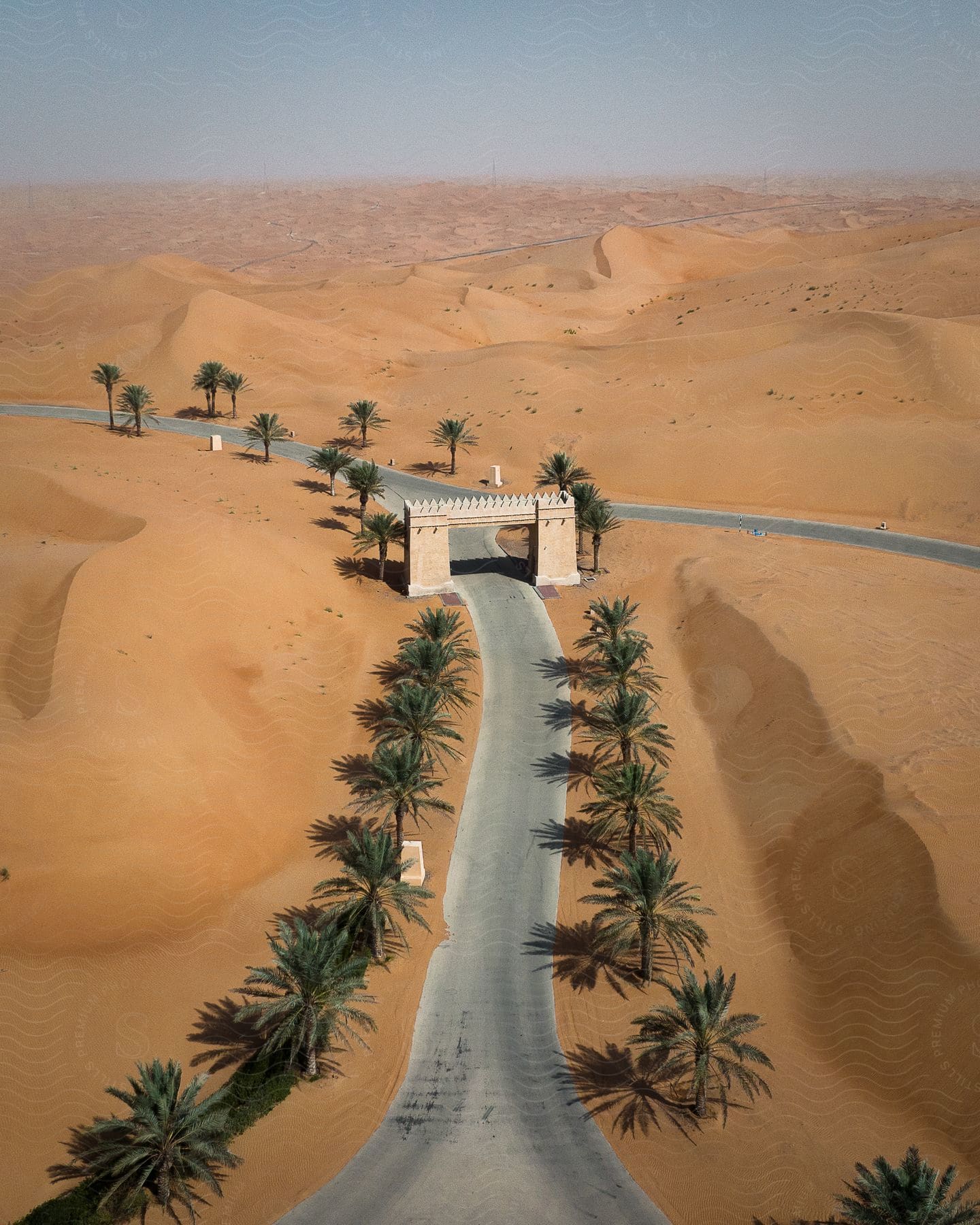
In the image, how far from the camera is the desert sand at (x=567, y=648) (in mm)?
19547

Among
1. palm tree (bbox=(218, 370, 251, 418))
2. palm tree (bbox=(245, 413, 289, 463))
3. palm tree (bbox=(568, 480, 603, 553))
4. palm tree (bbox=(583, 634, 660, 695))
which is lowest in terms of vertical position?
palm tree (bbox=(583, 634, 660, 695))

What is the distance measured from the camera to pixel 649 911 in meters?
21.9

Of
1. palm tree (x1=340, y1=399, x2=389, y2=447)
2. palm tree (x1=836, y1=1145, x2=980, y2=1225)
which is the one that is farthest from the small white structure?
palm tree (x1=340, y1=399, x2=389, y2=447)

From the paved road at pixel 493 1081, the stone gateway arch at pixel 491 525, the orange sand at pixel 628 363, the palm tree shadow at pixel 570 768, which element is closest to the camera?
the paved road at pixel 493 1081

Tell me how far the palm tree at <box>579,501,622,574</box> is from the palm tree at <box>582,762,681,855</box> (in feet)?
54.4

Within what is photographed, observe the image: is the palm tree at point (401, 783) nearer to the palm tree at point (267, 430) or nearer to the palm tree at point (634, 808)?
the palm tree at point (634, 808)

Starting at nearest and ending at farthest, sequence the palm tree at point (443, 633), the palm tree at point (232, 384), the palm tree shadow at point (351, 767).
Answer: the palm tree shadow at point (351, 767) < the palm tree at point (443, 633) < the palm tree at point (232, 384)

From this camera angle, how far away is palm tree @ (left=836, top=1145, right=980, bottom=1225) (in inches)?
588

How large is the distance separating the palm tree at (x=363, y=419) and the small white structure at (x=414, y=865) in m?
36.2

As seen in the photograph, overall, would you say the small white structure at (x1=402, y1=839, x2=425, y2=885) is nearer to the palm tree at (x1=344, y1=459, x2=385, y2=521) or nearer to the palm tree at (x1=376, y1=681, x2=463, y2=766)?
the palm tree at (x1=376, y1=681, x2=463, y2=766)

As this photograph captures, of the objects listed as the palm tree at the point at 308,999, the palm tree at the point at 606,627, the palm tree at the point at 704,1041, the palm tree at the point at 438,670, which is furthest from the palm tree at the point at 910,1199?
the palm tree at the point at 606,627

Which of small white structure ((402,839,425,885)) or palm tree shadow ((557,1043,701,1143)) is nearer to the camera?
palm tree shadow ((557,1043,701,1143))

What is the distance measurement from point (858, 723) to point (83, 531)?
28611 millimetres

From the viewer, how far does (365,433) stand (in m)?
61.0
